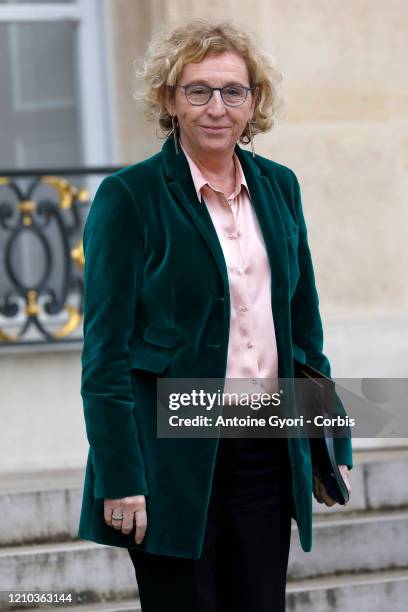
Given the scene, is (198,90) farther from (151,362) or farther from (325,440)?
(325,440)

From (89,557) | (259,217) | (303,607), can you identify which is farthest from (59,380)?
(259,217)

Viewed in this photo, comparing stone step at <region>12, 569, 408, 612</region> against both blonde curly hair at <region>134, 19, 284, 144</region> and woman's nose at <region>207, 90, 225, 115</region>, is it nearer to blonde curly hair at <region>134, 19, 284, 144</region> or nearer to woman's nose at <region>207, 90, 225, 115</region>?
blonde curly hair at <region>134, 19, 284, 144</region>

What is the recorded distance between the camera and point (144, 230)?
281 cm

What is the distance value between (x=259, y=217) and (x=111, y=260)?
0.37 m

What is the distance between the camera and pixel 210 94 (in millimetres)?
2867

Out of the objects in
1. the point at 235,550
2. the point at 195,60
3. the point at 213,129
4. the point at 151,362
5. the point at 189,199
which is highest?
the point at 195,60

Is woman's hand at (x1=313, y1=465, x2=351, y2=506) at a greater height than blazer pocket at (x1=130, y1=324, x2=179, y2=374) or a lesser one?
lesser

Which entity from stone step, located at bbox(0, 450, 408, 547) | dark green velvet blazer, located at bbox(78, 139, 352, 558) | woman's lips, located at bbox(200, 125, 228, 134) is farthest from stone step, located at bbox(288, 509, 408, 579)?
woman's lips, located at bbox(200, 125, 228, 134)

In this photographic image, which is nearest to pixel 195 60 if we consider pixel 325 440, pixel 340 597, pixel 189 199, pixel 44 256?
pixel 189 199

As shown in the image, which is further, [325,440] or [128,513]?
[325,440]

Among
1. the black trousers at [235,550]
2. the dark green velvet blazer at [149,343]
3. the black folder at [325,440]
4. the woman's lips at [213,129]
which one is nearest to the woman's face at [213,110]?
the woman's lips at [213,129]

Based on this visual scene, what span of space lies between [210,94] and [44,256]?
3383mm

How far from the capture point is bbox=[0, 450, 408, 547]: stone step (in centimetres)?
484

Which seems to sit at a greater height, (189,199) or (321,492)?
(189,199)
